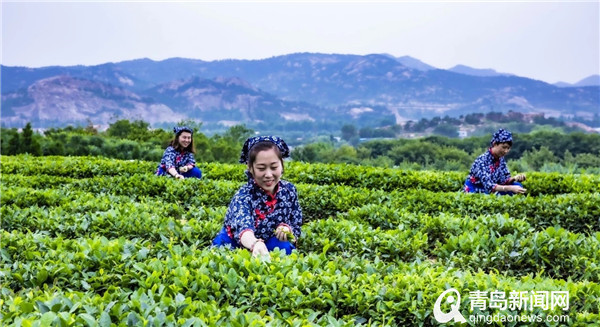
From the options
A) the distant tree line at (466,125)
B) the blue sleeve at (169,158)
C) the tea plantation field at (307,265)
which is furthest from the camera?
the distant tree line at (466,125)

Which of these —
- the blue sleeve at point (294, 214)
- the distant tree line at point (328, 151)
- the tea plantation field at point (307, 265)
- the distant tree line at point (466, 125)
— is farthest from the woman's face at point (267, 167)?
the distant tree line at point (466, 125)

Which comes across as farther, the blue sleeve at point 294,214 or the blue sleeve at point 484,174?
the blue sleeve at point 484,174

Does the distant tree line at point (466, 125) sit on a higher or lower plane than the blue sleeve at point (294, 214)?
lower

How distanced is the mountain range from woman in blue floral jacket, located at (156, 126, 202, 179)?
3465 inches

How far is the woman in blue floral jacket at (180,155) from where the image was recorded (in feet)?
25.0

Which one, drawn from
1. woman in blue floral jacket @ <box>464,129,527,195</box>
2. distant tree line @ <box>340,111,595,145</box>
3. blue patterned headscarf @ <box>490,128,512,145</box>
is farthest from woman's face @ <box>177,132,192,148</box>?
distant tree line @ <box>340,111,595,145</box>

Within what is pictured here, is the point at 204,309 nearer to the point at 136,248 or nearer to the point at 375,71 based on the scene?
the point at 136,248

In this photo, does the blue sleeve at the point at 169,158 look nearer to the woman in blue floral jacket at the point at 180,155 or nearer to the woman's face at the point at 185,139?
the woman in blue floral jacket at the point at 180,155

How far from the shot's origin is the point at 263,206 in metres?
3.95

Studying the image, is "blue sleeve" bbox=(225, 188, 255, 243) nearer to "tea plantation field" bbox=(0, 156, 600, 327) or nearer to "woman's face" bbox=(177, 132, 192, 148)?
"tea plantation field" bbox=(0, 156, 600, 327)

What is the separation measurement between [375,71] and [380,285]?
589ft

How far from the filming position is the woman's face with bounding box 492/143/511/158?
6.62 meters

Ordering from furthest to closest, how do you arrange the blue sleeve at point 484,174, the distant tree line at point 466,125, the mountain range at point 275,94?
1. the mountain range at point 275,94
2. the distant tree line at point 466,125
3. the blue sleeve at point 484,174

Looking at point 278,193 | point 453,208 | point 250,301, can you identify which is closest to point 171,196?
point 278,193
